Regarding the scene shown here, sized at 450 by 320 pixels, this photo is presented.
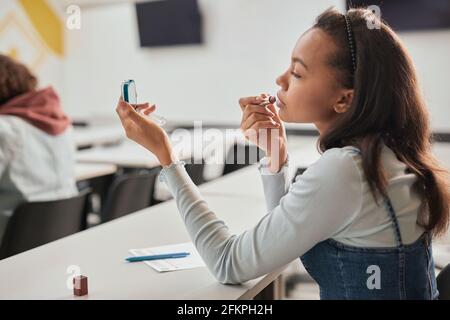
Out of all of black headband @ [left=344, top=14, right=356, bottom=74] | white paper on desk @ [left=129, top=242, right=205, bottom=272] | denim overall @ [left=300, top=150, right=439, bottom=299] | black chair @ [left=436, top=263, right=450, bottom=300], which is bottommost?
black chair @ [left=436, top=263, right=450, bottom=300]

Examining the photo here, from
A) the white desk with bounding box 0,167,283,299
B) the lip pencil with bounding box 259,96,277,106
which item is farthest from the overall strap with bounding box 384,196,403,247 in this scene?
the lip pencil with bounding box 259,96,277,106

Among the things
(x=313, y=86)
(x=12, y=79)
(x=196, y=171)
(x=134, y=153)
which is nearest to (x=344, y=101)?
(x=313, y=86)

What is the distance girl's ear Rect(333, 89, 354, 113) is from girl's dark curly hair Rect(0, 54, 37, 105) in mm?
1645

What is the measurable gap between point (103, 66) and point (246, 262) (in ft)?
13.7

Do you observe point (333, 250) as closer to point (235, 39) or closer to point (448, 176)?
point (448, 176)

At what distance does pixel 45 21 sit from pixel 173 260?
493 centimetres

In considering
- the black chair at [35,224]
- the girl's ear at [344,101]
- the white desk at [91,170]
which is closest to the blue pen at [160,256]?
the girl's ear at [344,101]

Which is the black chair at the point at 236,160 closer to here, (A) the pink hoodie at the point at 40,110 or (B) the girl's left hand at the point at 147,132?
(A) the pink hoodie at the point at 40,110

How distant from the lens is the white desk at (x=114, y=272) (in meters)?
1.11

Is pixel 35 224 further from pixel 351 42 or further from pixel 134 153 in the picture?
pixel 134 153

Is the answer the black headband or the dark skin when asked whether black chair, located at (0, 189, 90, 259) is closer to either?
the dark skin

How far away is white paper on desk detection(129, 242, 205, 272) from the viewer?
1267 mm

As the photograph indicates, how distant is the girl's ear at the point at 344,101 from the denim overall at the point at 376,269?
0.19m

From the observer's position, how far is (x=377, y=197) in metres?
1.00
